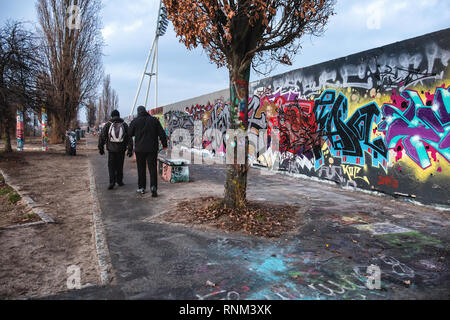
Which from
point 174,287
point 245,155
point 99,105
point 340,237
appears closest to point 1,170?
point 245,155

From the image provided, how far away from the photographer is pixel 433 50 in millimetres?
5469

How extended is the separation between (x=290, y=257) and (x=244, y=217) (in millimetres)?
1359

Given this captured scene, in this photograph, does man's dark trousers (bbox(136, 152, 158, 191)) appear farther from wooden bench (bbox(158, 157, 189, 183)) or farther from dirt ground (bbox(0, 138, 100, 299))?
wooden bench (bbox(158, 157, 189, 183))

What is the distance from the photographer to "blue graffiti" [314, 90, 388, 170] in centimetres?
658

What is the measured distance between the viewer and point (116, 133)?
22.7ft

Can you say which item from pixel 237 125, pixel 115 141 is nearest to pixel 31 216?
pixel 115 141

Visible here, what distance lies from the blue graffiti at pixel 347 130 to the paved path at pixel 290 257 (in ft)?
5.18

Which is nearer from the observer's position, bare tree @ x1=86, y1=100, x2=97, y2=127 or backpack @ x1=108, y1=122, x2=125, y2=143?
backpack @ x1=108, y1=122, x2=125, y2=143

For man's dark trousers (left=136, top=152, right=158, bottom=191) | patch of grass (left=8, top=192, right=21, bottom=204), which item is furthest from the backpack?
patch of grass (left=8, top=192, right=21, bottom=204)

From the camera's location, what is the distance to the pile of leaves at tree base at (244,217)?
418cm

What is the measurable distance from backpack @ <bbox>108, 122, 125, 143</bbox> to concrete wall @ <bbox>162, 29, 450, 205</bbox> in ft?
17.2

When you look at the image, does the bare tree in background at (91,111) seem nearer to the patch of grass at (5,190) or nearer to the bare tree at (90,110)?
the bare tree at (90,110)

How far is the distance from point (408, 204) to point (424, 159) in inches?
37.6
